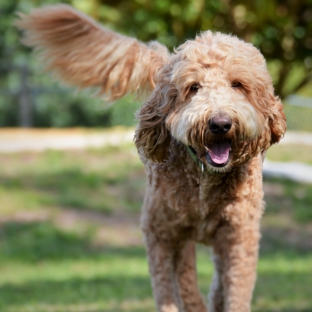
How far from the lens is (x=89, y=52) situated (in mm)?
5625

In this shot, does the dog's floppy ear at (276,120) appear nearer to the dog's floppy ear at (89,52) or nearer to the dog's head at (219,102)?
the dog's head at (219,102)

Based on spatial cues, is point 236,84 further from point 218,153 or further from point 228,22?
point 228,22

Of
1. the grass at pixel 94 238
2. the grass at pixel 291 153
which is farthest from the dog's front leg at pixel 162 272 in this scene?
the grass at pixel 291 153

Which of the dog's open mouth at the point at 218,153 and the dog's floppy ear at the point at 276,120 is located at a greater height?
the dog's floppy ear at the point at 276,120

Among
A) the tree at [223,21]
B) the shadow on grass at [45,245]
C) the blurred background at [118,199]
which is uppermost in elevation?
the tree at [223,21]

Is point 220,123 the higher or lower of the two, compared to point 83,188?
higher

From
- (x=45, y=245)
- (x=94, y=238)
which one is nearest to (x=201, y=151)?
(x=45, y=245)

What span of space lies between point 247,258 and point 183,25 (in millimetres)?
7840

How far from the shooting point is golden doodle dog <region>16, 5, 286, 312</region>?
381 centimetres

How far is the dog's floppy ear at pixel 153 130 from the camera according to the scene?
4195 mm

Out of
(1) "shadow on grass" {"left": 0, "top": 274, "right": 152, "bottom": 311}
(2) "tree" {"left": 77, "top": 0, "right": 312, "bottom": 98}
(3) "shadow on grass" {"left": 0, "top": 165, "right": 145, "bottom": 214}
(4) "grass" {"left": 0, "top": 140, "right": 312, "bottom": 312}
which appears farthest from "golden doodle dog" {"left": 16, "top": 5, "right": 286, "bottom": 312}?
(3) "shadow on grass" {"left": 0, "top": 165, "right": 145, "bottom": 214}

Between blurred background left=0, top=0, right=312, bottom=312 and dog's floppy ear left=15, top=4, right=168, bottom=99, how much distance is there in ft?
0.61

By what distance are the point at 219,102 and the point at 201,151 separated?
12.8 inches

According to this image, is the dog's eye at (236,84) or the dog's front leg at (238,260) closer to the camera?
the dog's eye at (236,84)
